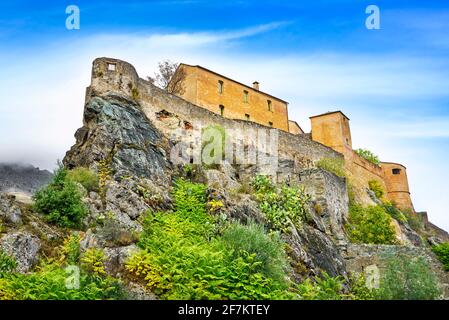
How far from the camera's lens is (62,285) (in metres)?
11.1

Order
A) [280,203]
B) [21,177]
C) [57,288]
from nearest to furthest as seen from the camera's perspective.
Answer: [57,288], [280,203], [21,177]

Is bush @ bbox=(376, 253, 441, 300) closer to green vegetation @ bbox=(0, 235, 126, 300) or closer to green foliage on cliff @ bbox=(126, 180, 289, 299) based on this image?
green foliage on cliff @ bbox=(126, 180, 289, 299)

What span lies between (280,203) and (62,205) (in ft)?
29.7

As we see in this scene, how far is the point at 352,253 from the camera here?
73.4ft

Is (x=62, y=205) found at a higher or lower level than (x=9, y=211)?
higher

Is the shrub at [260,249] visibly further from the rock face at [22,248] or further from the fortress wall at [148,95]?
the fortress wall at [148,95]

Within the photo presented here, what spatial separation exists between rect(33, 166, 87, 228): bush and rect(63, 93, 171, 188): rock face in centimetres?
281

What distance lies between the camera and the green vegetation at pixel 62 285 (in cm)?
1072

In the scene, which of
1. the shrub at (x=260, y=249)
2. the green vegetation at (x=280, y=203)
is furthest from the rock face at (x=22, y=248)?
the green vegetation at (x=280, y=203)

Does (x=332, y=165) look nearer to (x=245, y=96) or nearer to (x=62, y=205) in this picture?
(x=245, y=96)

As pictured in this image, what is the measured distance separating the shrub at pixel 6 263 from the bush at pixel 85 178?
5.30m

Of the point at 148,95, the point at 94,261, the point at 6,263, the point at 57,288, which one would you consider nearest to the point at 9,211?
the point at 6,263
